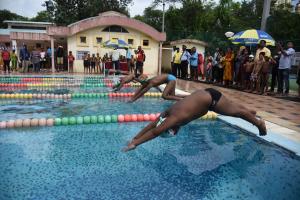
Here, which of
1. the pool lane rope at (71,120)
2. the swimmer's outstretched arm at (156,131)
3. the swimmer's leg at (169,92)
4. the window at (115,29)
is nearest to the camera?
the swimmer's outstretched arm at (156,131)

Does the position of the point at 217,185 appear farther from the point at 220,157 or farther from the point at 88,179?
the point at 88,179

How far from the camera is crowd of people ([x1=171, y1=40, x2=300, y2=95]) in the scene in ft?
34.4

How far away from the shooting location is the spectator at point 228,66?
514 inches

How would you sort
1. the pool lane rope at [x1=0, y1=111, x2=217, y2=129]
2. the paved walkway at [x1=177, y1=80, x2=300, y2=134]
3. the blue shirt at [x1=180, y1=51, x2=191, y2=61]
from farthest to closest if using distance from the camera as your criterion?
the blue shirt at [x1=180, y1=51, x2=191, y2=61]
the paved walkway at [x1=177, y1=80, x2=300, y2=134]
the pool lane rope at [x1=0, y1=111, x2=217, y2=129]

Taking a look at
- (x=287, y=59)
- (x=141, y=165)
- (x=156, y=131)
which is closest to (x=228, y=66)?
(x=287, y=59)

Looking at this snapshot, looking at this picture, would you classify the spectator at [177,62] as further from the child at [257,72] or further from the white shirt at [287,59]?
the white shirt at [287,59]

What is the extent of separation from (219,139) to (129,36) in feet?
63.3

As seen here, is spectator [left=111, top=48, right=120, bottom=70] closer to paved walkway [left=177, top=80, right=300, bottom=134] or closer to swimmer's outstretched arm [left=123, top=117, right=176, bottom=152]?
paved walkway [left=177, top=80, right=300, bottom=134]

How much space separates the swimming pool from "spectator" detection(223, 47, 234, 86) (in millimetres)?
6830

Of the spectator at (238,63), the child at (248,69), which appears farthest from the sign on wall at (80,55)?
the child at (248,69)

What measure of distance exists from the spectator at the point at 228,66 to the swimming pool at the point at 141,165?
6.83 meters

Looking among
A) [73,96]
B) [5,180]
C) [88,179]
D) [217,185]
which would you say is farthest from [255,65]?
[5,180]

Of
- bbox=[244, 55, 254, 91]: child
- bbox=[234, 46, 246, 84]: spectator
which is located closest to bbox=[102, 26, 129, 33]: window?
bbox=[234, 46, 246, 84]: spectator

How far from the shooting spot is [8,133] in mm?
6125
